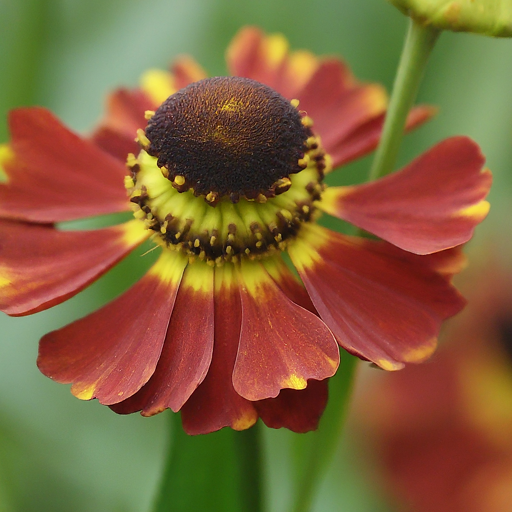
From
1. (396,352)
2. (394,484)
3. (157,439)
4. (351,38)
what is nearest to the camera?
(396,352)

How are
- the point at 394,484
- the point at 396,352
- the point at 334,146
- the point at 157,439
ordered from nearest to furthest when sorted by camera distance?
the point at 396,352, the point at 334,146, the point at 394,484, the point at 157,439

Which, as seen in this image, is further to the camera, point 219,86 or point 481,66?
point 481,66

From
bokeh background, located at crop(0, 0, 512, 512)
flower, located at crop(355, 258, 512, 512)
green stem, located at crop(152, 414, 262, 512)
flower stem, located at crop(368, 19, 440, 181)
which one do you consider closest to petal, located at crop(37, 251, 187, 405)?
green stem, located at crop(152, 414, 262, 512)

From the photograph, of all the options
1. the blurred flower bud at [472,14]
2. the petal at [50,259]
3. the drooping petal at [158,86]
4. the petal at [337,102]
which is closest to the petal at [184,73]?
the drooping petal at [158,86]

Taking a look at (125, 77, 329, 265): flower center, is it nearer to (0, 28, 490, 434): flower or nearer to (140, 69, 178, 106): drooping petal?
(0, 28, 490, 434): flower

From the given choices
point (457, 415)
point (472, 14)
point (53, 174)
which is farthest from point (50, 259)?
point (457, 415)

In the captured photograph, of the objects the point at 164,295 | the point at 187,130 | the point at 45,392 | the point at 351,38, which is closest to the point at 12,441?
the point at 45,392

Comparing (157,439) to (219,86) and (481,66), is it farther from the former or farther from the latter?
(481,66)
